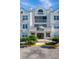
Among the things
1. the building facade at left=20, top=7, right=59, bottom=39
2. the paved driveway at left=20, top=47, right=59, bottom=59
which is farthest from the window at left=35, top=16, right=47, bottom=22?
the paved driveway at left=20, top=47, right=59, bottom=59

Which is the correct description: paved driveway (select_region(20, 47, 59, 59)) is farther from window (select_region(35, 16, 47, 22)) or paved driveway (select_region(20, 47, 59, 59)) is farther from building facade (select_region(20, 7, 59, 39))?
window (select_region(35, 16, 47, 22))

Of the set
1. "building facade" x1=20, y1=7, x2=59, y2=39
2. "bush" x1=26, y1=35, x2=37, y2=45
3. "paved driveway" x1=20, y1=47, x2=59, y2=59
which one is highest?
"building facade" x1=20, y1=7, x2=59, y2=39

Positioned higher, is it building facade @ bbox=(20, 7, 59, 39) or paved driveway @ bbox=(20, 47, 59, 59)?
building facade @ bbox=(20, 7, 59, 39)

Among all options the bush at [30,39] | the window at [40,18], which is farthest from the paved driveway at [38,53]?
the window at [40,18]

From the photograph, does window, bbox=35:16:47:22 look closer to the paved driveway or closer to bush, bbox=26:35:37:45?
bush, bbox=26:35:37:45

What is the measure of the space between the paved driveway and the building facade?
0.13m

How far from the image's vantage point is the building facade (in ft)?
5.13

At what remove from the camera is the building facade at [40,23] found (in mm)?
1564

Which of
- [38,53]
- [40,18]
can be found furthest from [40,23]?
[38,53]

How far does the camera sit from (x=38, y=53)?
157cm

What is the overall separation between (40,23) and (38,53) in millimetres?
298

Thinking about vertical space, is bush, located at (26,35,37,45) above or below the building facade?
below
